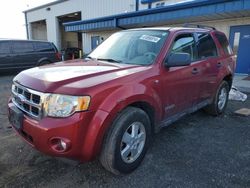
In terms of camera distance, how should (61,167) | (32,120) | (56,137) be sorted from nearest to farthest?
(56,137)
(32,120)
(61,167)

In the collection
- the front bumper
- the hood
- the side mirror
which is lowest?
the front bumper

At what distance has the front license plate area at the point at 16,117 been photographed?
2512 millimetres

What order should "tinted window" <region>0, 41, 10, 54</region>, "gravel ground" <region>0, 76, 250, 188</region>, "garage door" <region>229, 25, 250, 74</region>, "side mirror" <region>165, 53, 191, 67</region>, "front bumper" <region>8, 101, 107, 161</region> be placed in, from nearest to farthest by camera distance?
"front bumper" <region>8, 101, 107, 161</region>, "gravel ground" <region>0, 76, 250, 188</region>, "side mirror" <region>165, 53, 191, 67</region>, "garage door" <region>229, 25, 250, 74</region>, "tinted window" <region>0, 41, 10, 54</region>

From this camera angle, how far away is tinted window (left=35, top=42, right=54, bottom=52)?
37.2 feet

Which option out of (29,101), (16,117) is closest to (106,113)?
(29,101)

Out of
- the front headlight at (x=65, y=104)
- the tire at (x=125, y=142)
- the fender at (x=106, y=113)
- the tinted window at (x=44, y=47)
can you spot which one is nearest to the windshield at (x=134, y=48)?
the fender at (x=106, y=113)

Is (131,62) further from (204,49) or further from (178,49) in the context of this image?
(204,49)

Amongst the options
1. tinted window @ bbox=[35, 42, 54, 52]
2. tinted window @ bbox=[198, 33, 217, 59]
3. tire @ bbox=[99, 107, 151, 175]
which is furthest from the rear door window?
tire @ bbox=[99, 107, 151, 175]

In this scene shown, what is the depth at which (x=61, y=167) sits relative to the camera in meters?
2.94

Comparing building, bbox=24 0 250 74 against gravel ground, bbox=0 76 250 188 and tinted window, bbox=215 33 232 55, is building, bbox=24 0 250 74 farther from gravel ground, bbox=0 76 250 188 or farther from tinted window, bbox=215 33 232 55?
gravel ground, bbox=0 76 250 188

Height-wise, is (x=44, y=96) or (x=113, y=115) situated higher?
(x=44, y=96)

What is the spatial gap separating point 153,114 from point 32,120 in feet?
4.99

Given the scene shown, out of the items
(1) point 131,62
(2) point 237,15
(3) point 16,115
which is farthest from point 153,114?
(2) point 237,15

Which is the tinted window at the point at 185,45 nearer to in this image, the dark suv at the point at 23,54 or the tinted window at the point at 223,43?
the tinted window at the point at 223,43
